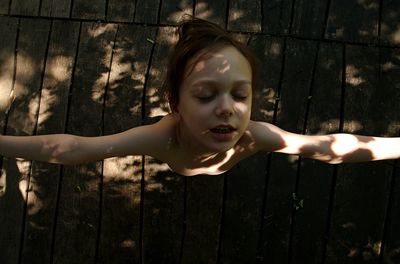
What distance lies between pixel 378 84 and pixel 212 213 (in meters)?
1.99

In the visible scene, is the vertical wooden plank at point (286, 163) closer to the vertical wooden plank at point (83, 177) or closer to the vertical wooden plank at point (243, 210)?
the vertical wooden plank at point (243, 210)

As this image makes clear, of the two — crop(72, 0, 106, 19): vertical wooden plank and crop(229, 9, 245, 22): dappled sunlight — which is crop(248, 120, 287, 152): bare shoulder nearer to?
crop(229, 9, 245, 22): dappled sunlight

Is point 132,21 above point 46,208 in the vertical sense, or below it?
above

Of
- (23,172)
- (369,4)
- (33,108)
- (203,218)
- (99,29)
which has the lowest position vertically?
(203,218)

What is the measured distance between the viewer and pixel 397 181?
13.8 ft

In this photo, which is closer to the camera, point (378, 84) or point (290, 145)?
point (290, 145)

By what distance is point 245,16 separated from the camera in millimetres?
4316

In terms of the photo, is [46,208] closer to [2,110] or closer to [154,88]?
[2,110]

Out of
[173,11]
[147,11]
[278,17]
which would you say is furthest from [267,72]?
[147,11]

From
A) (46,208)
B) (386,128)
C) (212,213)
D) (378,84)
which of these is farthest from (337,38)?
(46,208)

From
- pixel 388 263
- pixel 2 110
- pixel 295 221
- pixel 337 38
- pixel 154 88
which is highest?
pixel 337 38

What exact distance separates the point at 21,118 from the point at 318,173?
287 centimetres

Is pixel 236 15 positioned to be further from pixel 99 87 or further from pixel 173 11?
pixel 99 87

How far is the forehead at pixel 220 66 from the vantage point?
260cm
